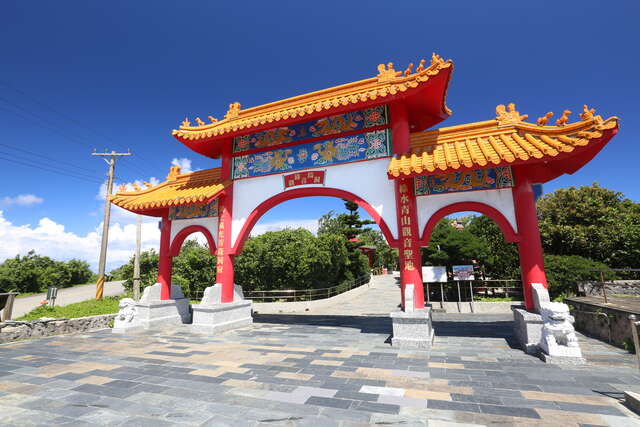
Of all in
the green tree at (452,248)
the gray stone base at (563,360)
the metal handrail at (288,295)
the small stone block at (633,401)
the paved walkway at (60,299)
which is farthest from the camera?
the paved walkway at (60,299)

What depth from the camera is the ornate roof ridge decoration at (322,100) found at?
20.8 ft

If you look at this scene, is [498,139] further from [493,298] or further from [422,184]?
[493,298]

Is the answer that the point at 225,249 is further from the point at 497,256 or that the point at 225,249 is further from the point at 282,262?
the point at 497,256

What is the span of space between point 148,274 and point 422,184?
18.6m

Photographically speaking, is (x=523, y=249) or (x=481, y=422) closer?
(x=481, y=422)

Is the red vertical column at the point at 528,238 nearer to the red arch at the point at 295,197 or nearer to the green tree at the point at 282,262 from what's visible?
the red arch at the point at 295,197

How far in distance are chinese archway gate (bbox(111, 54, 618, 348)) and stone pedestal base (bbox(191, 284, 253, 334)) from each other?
0.15 meters

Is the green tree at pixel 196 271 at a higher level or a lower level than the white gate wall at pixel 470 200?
lower

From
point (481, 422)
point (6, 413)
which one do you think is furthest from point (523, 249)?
point (6, 413)

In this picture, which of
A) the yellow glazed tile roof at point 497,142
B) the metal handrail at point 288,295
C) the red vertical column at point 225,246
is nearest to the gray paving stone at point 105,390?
the red vertical column at point 225,246

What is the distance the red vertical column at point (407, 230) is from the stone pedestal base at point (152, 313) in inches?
274

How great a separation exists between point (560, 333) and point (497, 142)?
3.67m

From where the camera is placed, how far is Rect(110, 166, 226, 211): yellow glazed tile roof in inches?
318

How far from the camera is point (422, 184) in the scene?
6.54 meters
